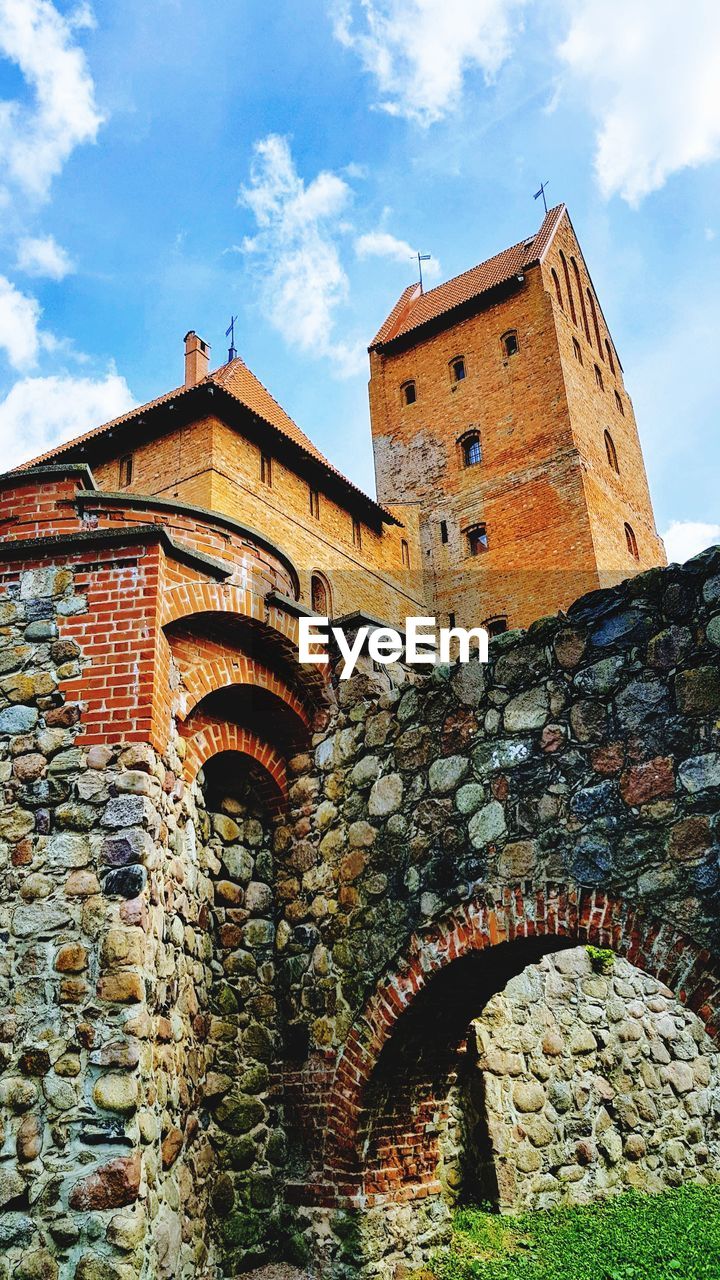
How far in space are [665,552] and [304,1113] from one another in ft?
76.5

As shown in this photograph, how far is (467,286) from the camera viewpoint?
89.5ft

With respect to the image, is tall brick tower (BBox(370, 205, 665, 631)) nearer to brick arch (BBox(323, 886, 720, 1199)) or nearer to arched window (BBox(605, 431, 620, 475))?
arched window (BBox(605, 431, 620, 475))

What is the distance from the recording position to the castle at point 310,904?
4512 mm

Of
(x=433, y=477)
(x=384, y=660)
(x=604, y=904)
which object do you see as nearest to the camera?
(x=604, y=904)

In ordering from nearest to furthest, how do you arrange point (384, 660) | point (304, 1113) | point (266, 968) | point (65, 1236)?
point (65, 1236)
point (304, 1113)
point (266, 968)
point (384, 660)

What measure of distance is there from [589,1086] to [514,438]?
61.0ft

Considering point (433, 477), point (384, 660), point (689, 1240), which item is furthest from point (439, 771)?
point (433, 477)

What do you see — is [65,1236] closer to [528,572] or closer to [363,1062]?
[363,1062]

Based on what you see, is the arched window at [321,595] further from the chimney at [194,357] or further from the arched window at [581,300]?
the arched window at [581,300]

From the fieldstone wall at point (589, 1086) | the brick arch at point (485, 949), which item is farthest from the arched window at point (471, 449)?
the brick arch at point (485, 949)

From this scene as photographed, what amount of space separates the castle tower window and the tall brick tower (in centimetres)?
4

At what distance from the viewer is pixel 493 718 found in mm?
5508

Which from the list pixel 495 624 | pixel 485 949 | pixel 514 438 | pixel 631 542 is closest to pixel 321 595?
pixel 495 624

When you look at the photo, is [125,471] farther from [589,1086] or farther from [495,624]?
[589,1086]
